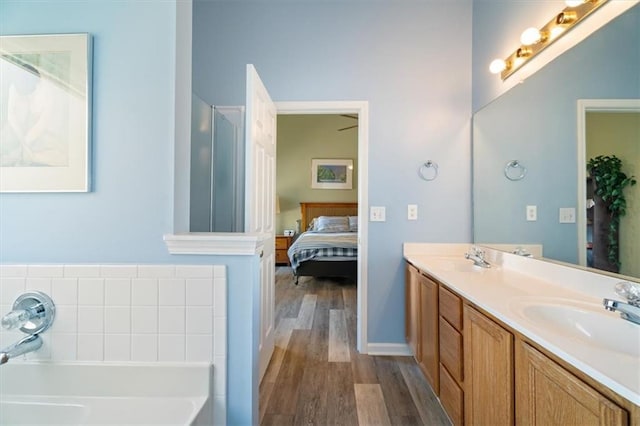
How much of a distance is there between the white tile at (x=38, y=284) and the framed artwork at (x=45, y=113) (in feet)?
1.15

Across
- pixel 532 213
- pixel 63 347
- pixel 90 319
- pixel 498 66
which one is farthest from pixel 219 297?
pixel 498 66

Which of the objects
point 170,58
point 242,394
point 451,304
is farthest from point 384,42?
point 242,394

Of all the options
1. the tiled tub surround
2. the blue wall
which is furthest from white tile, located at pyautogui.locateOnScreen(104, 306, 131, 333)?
the blue wall

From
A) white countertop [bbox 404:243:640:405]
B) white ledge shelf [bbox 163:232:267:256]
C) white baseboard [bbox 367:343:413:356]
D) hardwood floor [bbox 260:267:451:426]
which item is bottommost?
hardwood floor [bbox 260:267:451:426]

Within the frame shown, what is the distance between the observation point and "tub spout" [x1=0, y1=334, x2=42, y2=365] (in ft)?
2.94

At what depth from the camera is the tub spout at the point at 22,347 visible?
2.94 ft

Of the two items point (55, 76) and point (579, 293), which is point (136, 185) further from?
point (579, 293)

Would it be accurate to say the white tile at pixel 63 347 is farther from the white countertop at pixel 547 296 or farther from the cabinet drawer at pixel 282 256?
the cabinet drawer at pixel 282 256

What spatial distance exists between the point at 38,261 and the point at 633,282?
7.32 ft

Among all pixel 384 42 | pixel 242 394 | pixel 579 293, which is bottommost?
pixel 242 394

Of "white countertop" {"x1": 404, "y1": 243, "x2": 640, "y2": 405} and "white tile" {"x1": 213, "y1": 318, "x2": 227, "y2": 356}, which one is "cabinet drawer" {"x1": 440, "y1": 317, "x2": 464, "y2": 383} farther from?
"white tile" {"x1": 213, "y1": 318, "x2": 227, "y2": 356}

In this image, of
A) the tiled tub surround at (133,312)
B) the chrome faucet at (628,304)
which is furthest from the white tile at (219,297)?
the chrome faucet at (628,304)

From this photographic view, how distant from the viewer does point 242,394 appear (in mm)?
1030

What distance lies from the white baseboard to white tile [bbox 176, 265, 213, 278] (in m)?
1.64
